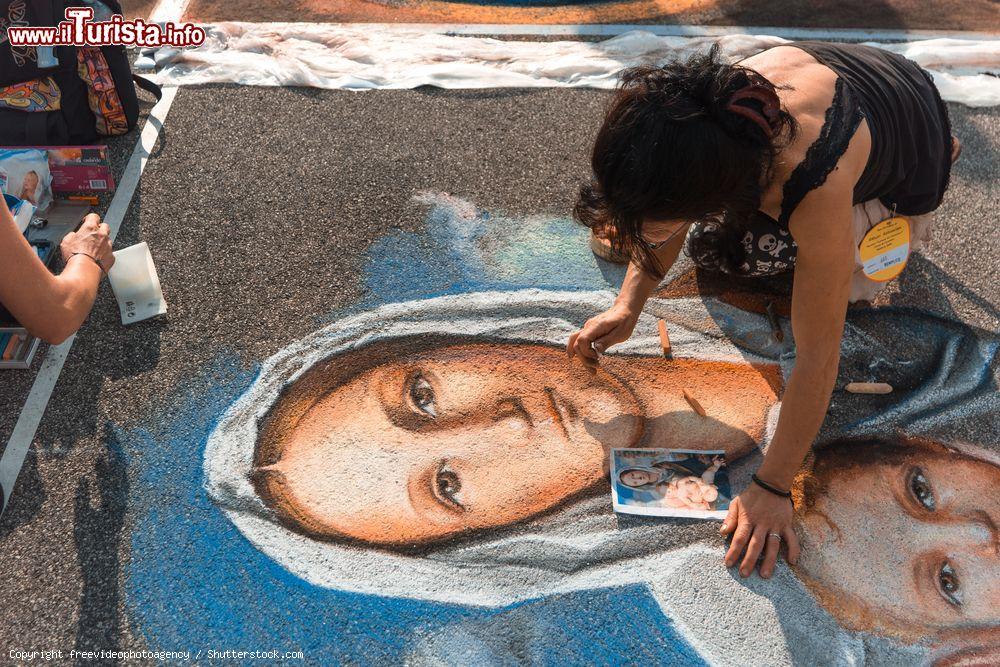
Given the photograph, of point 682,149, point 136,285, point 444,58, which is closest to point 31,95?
point 136,285

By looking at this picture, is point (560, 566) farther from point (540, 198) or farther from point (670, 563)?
point (540, 198)

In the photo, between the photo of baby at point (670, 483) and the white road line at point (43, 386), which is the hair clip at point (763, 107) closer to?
the photo of baby at point (670, 483)

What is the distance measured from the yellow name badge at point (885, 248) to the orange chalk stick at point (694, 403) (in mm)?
805

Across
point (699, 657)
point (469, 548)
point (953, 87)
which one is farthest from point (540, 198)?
point (953, 87)

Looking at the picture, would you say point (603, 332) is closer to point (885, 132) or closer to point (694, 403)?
point (694, 403)

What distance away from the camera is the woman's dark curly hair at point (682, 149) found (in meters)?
1.76

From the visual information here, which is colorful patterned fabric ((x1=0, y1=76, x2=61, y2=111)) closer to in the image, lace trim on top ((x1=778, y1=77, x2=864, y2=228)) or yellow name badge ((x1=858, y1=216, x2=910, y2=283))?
lace trim on top ((x1=778, y1=77, x2=864, y2=228))

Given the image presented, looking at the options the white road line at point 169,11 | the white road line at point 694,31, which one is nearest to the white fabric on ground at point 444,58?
the white road line at point 694,31

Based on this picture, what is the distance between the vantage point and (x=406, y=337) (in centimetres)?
302

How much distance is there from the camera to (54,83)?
367cm

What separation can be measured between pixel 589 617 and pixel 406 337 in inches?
51.2

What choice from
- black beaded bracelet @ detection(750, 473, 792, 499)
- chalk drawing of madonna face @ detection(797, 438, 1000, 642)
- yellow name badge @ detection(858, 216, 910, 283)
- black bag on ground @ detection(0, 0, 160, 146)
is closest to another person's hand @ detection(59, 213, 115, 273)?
black bag on ground @ detection(0, 0, 160, 146)

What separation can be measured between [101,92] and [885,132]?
3577mm

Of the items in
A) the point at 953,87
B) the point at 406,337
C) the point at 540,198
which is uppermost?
the point at 953,87
